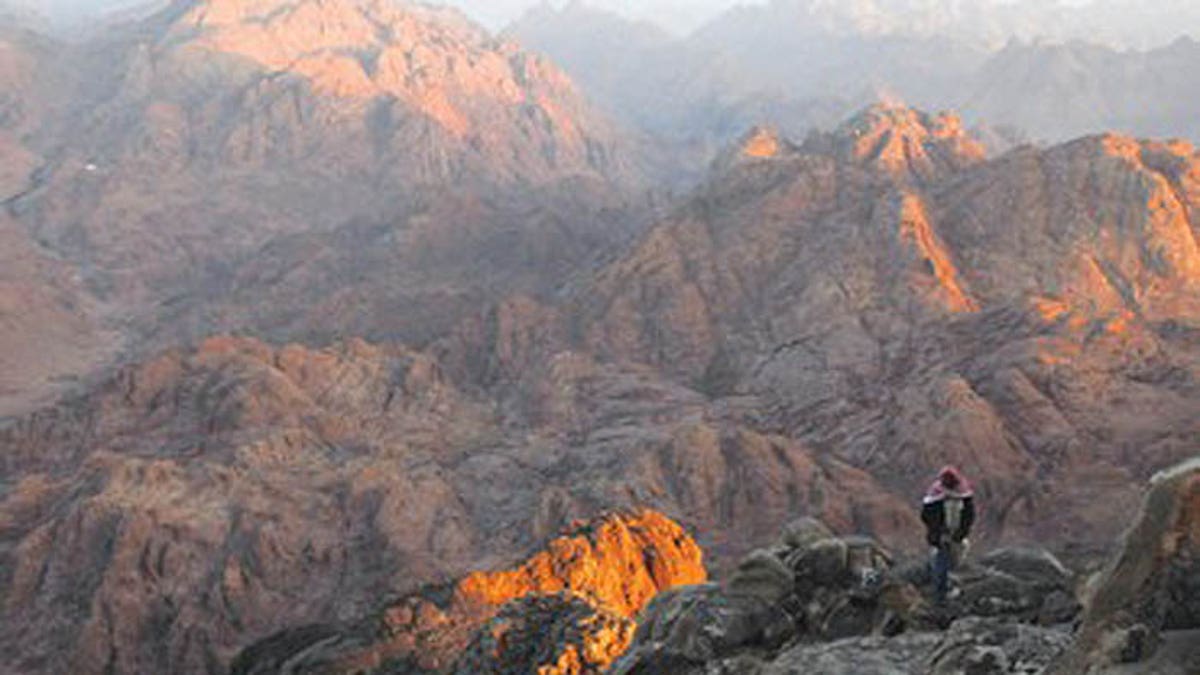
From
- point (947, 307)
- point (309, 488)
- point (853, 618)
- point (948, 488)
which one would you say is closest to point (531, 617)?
point (853, 618)

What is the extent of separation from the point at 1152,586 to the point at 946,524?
5.42m

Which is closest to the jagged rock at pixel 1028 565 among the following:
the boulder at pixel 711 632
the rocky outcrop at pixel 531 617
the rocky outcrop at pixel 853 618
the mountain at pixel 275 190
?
the rocky outcrop at pixel 853 618

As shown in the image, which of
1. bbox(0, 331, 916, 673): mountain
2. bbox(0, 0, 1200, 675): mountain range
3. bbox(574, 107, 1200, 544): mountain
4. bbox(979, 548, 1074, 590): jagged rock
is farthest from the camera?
bbox(574, 107, 1200, 544): mountain

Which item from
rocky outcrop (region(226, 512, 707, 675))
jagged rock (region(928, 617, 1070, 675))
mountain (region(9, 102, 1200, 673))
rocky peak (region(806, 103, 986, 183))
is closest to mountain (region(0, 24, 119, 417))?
mountain (region(9, 102, 1200, 673))

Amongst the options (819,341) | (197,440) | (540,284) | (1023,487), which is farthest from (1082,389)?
(540,284)

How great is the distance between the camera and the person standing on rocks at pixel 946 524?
14.9 m

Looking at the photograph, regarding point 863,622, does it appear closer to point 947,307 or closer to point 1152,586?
point 1152,586

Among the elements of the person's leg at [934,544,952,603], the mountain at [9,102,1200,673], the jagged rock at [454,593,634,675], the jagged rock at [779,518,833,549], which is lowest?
the jagged rock at [454,593,634,675]

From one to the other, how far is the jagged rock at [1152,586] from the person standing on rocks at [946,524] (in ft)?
16.1

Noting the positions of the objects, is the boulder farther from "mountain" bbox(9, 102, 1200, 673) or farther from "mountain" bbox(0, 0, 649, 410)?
"mountain" bbox(0, 0, 649, 410)

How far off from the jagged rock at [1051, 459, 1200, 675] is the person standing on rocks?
491 cm

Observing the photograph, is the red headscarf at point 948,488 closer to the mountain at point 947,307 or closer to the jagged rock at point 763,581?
the jagged rock at point 763,581

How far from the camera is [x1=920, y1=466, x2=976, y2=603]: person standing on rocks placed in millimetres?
14906

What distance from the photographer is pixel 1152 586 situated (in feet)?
32.0
